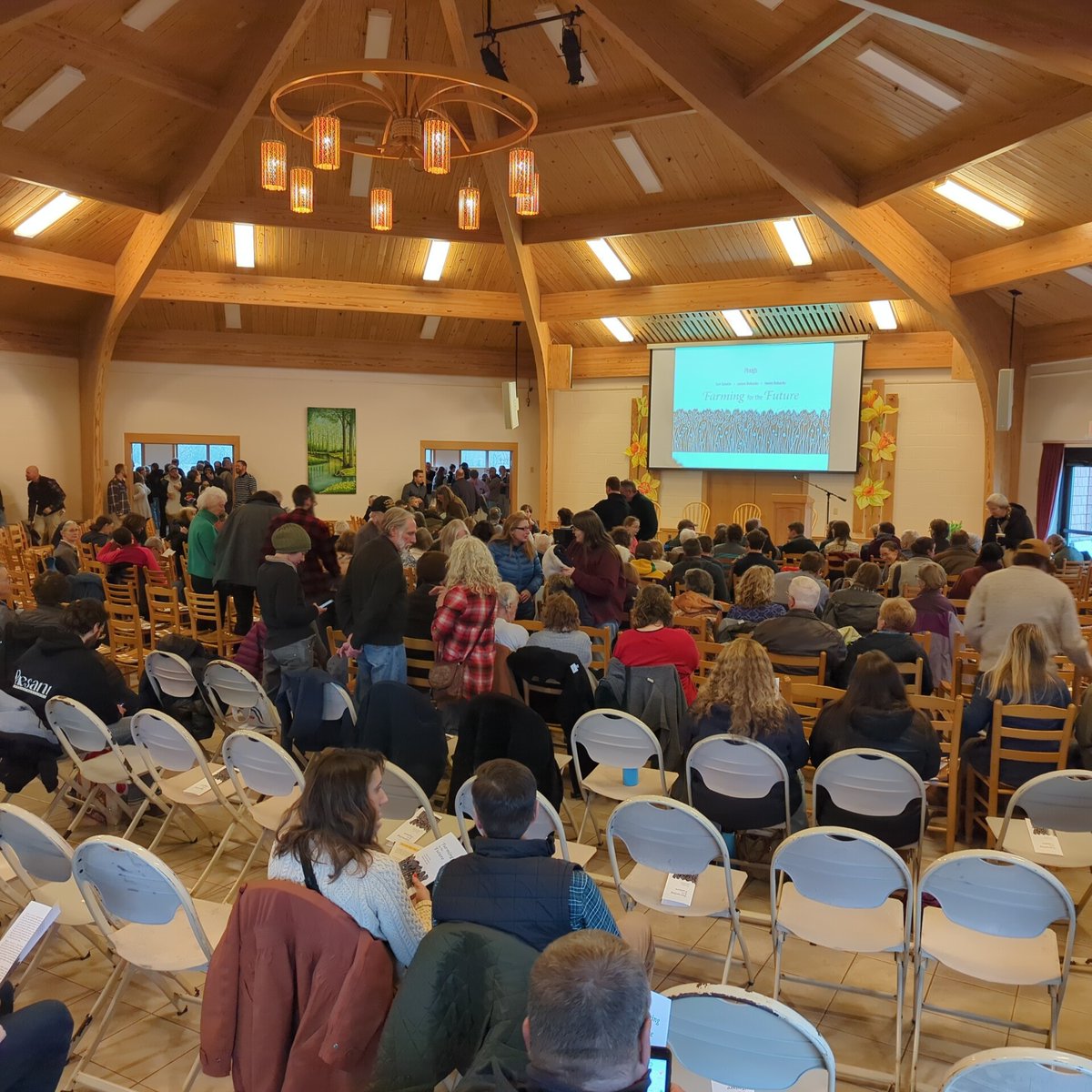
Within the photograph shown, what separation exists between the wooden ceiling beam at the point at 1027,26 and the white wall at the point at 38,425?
13.6m

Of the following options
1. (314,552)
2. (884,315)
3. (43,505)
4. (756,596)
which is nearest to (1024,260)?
(884,315)

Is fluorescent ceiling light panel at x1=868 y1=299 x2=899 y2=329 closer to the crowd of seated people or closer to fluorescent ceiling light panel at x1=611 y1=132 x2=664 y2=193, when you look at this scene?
fluorescent ceiling light panel at x1=611 y1=132 x2=664 y2=193

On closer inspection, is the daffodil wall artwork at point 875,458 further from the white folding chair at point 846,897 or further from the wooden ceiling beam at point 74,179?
the white folding chair at point 846,897

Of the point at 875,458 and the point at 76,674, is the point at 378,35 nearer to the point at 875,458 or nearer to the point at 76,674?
the point at 76,674

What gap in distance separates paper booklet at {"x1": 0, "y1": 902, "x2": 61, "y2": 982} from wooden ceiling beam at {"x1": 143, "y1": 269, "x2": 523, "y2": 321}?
12911 millimetres

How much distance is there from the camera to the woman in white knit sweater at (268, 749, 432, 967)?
2.53 m

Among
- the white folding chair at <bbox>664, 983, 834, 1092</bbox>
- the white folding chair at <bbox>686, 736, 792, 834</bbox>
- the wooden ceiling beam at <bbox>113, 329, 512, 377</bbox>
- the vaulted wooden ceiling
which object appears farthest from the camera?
the wooden ceiling beam at <bbox>113, 329, 512, 377</bbox>

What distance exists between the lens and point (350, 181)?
1243 cm

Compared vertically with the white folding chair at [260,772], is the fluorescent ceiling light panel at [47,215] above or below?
above

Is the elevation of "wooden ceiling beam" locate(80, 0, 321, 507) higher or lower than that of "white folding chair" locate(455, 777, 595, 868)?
higher

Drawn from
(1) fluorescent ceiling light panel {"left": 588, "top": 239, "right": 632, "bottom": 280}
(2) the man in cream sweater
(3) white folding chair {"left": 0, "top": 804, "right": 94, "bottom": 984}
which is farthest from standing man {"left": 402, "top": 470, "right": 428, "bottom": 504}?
(3) white folding chair {"left": 0, "top": 804, "right": 94, "bottom": 984}

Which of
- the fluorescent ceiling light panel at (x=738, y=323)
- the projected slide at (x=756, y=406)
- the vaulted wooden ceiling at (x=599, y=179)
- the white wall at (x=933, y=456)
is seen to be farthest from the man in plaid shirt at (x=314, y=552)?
the white wall at (x=933, y=456)

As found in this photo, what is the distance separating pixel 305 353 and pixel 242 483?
2813 mm

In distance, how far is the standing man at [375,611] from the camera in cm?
551
